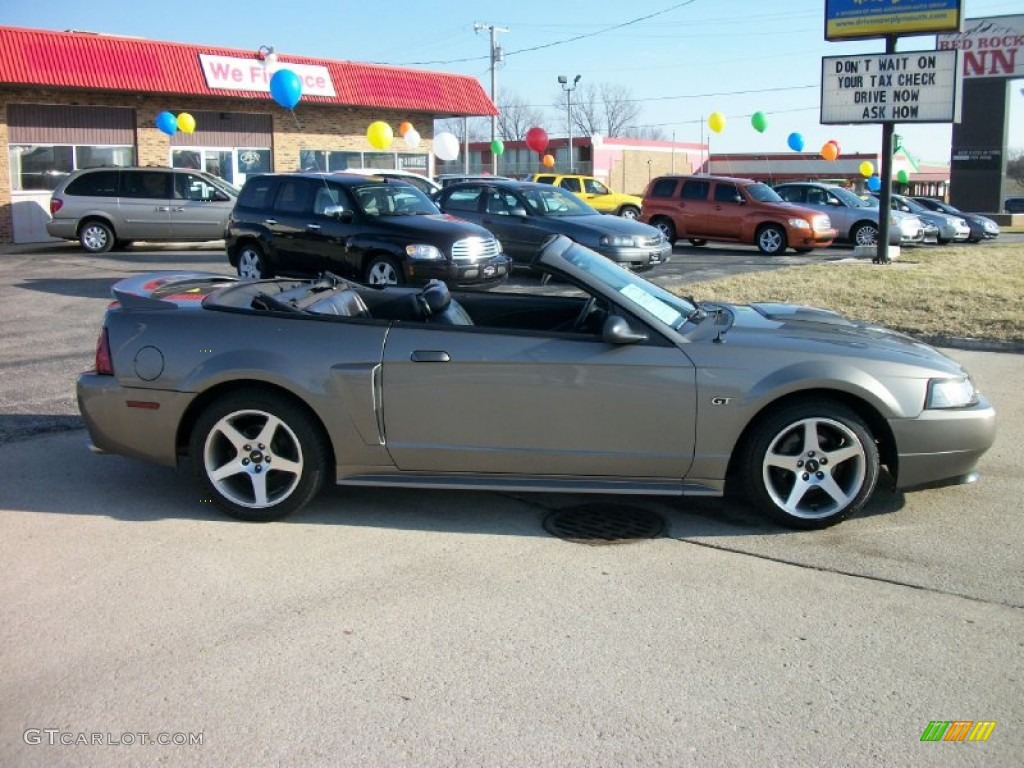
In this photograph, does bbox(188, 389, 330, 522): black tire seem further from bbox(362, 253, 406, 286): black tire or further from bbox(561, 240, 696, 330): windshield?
bbox(362, 253, 406, 286): black tire

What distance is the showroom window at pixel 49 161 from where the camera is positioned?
23016 mm

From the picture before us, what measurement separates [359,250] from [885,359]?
8.92 meters

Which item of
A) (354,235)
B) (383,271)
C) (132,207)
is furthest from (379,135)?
(383,271)

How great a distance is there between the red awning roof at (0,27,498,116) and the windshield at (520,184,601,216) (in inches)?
470

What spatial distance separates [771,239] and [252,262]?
11.8m

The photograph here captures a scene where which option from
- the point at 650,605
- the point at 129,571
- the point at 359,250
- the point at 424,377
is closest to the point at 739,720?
the point at 650,605

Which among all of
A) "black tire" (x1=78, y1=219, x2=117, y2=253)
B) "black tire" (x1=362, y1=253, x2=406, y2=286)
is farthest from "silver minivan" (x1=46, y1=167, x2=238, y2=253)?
"black tire" (x1=362, y1=253, x2=406, y2=286)

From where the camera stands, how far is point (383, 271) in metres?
12.8

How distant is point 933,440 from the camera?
4898mm

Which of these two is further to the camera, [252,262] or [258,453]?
[252,262]

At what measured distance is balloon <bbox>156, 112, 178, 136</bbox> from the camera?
78.1 feet

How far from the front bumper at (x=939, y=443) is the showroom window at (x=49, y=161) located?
75.0ft

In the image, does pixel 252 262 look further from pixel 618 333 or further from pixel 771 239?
pixel 771 239

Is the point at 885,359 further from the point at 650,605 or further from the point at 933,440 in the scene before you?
the point at 650,605
